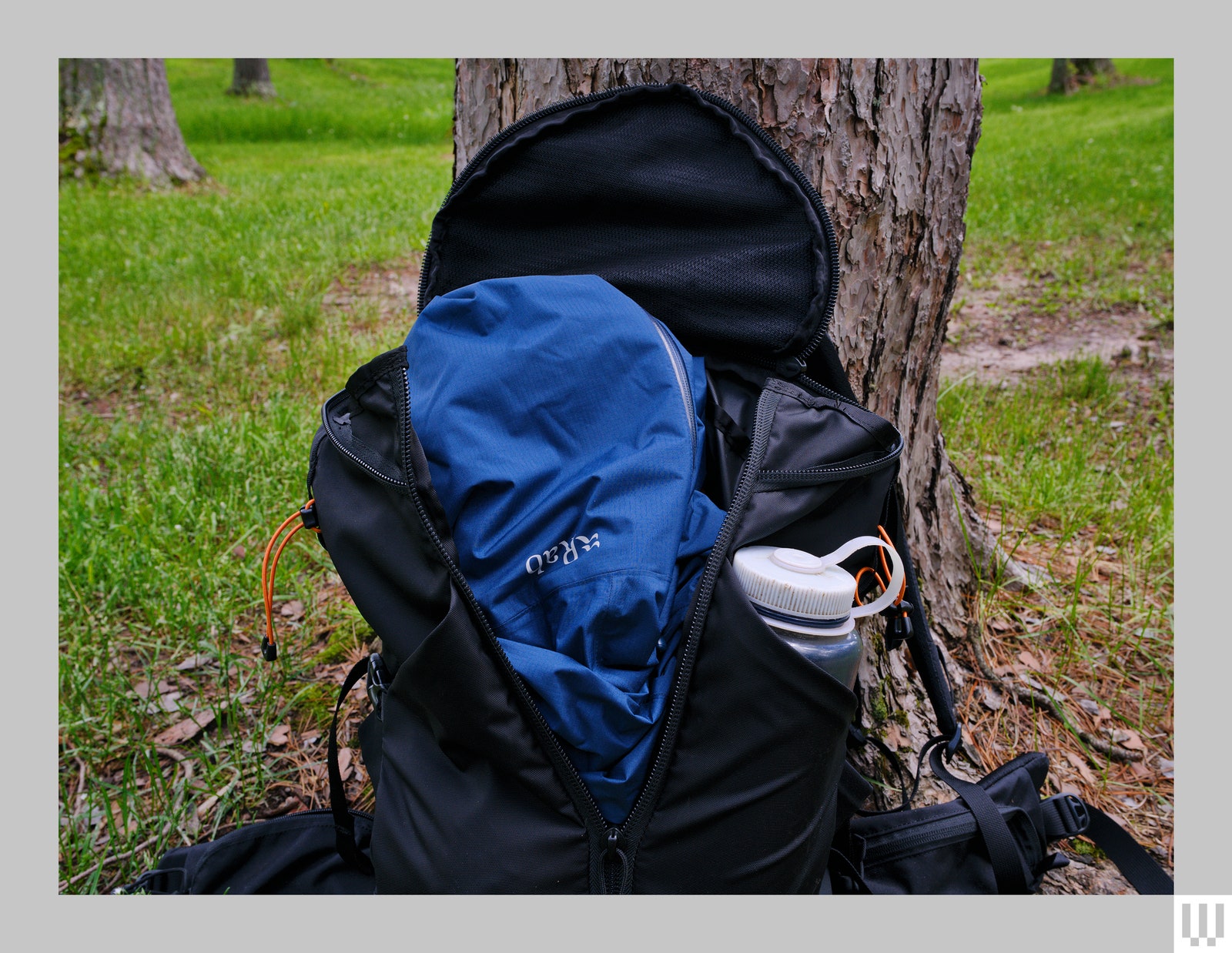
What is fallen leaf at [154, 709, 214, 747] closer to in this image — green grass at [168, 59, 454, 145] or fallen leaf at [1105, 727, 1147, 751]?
fallen leaf at [1105, 727, 1147, 751]

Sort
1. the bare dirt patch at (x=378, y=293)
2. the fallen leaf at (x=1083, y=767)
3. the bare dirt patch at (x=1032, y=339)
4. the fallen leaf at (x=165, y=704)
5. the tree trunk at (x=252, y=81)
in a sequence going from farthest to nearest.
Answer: the tree trunk at (x=252, y=81), the bare dirt patch at (x=378, y=293), the bare dirt patch at (x=1032, y=339), the fallen leaf at (x=165, y=704), the fallen leaf at (x=1083, y=767)

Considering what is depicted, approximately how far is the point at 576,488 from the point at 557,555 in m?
0.11

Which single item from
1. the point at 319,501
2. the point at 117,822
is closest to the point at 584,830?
the point at 319,501

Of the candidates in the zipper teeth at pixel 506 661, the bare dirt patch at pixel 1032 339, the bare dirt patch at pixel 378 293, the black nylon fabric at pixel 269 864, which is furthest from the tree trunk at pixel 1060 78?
the black nylon fabric at pixel 269 864

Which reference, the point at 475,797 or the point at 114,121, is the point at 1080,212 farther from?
the point at 114,121

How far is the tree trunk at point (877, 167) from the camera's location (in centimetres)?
168

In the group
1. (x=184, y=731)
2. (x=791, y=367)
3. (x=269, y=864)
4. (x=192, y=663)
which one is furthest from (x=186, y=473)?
(x=791, y=367)

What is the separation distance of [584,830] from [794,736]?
350 mm

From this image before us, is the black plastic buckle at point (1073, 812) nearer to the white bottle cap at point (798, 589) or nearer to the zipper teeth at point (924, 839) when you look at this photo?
the zipper teeth at point (924, 839)

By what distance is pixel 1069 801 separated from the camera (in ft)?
5.43

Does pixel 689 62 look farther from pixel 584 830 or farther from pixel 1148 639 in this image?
pixel 1148 639

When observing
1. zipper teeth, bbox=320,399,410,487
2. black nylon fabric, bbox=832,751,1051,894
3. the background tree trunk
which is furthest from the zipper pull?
the background tree trunk

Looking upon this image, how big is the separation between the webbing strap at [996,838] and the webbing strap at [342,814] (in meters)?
1.10

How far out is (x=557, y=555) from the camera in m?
1.39
